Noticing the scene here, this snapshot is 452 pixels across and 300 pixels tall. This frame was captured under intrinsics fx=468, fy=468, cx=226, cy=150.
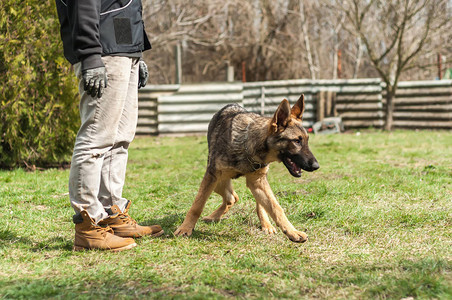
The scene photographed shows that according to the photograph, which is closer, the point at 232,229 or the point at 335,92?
the point at 232,229

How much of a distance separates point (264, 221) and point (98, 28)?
89.5 inches

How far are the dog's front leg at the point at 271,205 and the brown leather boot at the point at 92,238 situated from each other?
1251 millimetres

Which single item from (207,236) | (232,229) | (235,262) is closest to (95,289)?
(235,262)

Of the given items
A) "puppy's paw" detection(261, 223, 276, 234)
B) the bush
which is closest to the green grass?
"puppy's paw" detection(261, 223, 276, 234)

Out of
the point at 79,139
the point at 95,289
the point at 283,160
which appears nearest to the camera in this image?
the point at 95,289

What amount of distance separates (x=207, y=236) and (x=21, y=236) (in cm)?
163

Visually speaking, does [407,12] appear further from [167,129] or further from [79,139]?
[79,139]

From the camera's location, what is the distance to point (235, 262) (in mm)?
3414

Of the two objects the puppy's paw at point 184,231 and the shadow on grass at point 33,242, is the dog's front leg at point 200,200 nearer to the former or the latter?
the puppy's paw at point 184,231

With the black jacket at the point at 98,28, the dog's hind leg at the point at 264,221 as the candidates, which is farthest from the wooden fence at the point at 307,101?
the black jacket at the point at 98,28

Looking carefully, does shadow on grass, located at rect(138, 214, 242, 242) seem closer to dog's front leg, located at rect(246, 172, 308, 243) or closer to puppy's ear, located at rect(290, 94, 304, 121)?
dog's front leg, located at rect(246, 172, 308, 243)

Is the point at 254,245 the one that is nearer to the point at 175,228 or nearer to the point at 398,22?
the point at 175,228

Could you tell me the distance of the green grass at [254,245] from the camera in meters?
2.88

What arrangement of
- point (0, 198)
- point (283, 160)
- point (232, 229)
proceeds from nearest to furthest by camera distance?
point (283, 160)
point (232, 229)
point (0, 198)
